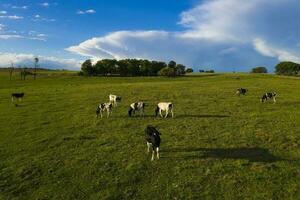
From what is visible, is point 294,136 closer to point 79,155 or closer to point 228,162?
point 228,162

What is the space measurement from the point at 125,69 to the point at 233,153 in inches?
5380

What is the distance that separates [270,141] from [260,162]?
188 inches

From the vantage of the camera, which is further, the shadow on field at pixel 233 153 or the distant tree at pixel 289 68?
the distant tree at pixel 289 68

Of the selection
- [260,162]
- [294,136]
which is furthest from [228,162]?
[294,136]

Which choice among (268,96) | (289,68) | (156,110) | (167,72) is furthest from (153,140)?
(289,68)

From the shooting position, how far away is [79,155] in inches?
944

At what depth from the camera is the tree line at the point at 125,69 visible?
153375 mm

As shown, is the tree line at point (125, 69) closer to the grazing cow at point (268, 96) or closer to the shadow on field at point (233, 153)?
the grazing cow at point (268, 96)

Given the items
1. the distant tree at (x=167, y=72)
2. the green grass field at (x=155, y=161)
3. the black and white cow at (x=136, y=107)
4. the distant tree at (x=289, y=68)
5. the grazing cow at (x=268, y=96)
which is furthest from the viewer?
the distant tree at (x=289, y=68)

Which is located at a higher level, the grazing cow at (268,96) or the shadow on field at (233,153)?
the grazing cow at (268,96)

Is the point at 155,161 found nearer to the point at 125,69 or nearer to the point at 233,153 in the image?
the point at 233,153

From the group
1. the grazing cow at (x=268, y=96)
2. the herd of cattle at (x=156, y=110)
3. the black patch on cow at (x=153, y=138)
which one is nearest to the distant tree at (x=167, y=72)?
the herd of cattle at (x=156, y=110)

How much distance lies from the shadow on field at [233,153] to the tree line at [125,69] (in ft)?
417

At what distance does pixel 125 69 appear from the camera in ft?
518
